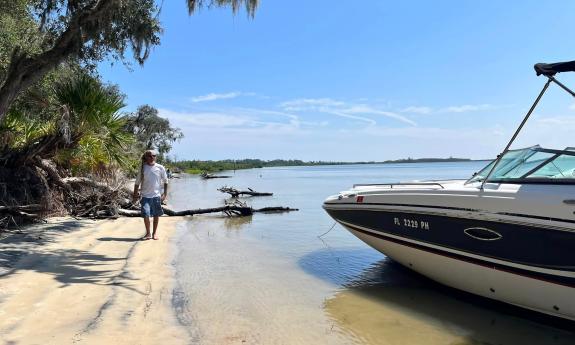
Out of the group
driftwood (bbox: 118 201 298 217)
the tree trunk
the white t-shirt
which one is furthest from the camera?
driftwood (bbox: 118 201 298 217)

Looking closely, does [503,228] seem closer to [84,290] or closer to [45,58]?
[84,290]

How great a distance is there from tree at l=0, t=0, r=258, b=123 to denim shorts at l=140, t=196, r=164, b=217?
9.90ft

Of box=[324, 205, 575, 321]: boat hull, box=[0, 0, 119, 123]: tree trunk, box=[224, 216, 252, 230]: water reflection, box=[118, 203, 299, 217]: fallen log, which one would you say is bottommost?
box=[224, 216, 252, 230]: water reflection

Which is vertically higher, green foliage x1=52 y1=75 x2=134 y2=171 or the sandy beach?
green foliage x1=52 y1=75 x2=134 y2=171

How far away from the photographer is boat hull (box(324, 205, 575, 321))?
5.34 metres

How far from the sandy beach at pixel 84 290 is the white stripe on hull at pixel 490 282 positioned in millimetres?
3724

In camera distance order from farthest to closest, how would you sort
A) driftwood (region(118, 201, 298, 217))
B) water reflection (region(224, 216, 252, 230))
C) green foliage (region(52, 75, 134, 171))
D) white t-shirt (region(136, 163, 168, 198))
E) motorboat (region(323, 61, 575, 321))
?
driftwood (region(118, 201, 298, 217)), water reflection (region(224, 216, 252, 230)), green foliage (region(52, 75, 134, 171)), white t-shirt (region(136, 163, 168, 198)), motorboat (region(323, 61, 575, 321))

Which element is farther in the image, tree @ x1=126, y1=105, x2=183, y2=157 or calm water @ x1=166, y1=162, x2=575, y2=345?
tree @ x1=126, y1=105, x2=183, y2=157

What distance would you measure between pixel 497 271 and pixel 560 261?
842 millimetres

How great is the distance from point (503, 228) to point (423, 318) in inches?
59.5

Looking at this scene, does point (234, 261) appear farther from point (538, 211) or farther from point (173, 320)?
point (538, 211)

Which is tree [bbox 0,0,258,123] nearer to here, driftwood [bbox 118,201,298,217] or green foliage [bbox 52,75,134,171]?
green foliage [bbox 52,75,134,171]

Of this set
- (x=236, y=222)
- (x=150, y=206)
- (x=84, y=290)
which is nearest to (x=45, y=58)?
(x=150, y=206)

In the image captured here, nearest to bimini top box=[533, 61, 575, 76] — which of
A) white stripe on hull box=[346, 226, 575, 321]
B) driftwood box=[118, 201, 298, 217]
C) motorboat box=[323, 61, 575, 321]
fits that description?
motorboat box=[323, 61, 575, 321]
